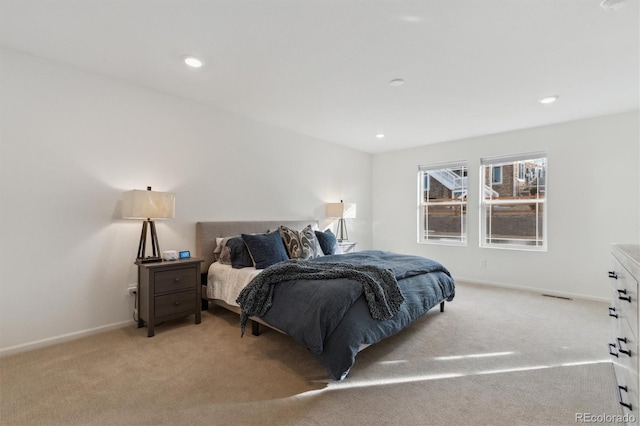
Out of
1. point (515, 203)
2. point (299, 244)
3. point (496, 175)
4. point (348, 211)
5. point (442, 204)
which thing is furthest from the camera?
point (442, 204)

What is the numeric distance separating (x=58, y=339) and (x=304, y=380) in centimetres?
231

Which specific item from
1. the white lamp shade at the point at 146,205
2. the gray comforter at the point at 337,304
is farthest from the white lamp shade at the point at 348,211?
the white lamp shade at the point at 146,205

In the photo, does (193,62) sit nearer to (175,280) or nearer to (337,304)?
(175,280)

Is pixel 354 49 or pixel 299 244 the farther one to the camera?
pixel 299 244

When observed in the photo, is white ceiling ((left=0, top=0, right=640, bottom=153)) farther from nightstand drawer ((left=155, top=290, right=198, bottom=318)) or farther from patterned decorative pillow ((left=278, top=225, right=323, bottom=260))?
nightstand drawer ((left=155, top=290, right=198, bottom=318))

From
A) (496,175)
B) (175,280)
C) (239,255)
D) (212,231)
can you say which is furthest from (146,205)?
(496,175)

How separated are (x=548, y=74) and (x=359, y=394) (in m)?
3.27

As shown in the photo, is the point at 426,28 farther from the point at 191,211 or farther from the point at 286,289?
the point at 191,211

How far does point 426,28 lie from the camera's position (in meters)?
2.14

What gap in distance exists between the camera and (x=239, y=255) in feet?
11.0

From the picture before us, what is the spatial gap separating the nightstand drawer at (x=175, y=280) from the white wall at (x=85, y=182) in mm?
458

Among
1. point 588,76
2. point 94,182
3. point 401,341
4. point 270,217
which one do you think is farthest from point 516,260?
point 94,182

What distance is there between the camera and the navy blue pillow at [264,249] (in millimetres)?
3283

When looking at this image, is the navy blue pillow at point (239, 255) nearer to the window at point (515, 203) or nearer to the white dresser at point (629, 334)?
the white dresser at point (629, 334)
